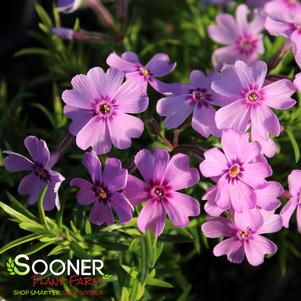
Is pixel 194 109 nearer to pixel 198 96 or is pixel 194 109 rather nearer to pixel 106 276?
pixel 198 96

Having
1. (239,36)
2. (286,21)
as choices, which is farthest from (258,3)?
(286,21)

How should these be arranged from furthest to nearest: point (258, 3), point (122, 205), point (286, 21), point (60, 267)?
1. point (258, 3)
2. point (286, 21)
3. point (60, 267)
4. point (122, 205)

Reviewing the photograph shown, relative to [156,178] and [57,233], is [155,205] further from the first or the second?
[57,233]

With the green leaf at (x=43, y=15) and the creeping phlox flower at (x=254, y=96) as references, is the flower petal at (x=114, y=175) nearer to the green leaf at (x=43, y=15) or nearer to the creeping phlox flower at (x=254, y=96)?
the creeping phlox flower at (x=254, y=96)

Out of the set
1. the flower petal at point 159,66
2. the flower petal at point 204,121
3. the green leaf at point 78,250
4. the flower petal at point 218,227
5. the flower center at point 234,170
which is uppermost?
the flower petal at point 159,66

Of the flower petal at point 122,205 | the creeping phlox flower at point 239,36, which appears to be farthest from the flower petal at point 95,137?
the creeping phlox flower at point 239,36

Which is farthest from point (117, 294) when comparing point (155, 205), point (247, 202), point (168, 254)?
point (247, 202)
